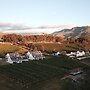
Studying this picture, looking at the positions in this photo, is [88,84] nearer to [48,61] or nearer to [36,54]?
[48,61]

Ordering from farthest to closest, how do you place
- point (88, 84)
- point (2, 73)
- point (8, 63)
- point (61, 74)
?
point (8, 63), point (61, 74), point (2, 73), point (88, 84)

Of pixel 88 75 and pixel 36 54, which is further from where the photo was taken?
pixel 36 54

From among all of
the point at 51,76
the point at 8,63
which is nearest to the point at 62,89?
the point at 51,76

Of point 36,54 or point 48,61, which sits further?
point 36,54

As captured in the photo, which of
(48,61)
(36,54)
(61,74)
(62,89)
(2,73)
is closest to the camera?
(62,89)

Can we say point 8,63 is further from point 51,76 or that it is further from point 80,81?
point 80,81

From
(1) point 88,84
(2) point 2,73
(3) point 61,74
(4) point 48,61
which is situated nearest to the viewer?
(1) point 88,84

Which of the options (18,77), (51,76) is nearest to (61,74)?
(51,76)
